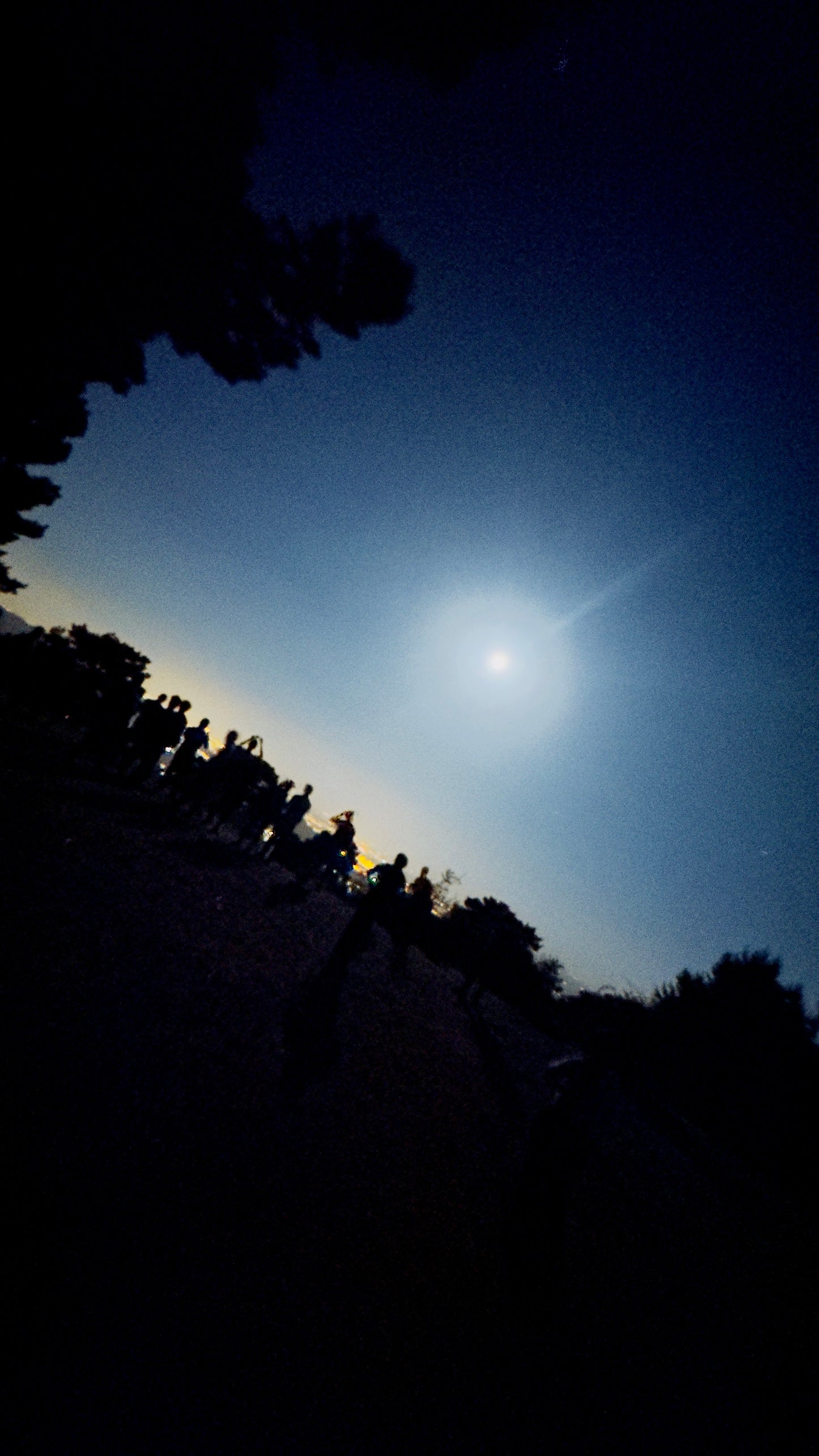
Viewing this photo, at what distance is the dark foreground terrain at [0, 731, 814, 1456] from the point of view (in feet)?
4.98

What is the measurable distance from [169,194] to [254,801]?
10049 mm

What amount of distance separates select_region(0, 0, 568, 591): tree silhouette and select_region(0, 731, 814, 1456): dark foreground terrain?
7.38 metres

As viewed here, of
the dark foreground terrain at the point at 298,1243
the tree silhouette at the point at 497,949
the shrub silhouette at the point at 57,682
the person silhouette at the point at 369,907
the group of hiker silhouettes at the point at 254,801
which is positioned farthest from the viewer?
the tree silhouette at the point at 497,949

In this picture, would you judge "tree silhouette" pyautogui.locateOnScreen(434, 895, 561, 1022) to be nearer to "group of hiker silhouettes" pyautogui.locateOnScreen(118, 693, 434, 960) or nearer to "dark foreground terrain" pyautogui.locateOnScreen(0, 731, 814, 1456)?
"group of hiker silhouettes" pyautogui.locateOnScreen(118, 693, 434, 960)

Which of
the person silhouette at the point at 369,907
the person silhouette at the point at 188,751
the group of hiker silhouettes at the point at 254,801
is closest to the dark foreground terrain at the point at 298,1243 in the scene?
the person silhouette at the point at 369,907

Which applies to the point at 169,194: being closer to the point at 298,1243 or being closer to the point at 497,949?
the point at 298,1243

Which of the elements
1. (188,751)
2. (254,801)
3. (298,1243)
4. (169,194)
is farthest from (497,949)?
(169,194)

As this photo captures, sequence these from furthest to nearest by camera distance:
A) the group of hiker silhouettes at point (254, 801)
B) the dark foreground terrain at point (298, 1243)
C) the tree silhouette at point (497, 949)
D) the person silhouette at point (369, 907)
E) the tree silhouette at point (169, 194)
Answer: the tree silhouette at point (497, 949) → the group of hiker silhouettes at point (254, 801) → the person silhouette at point (369, 907) → the tree silhouette at point (169, 194) → the dark foreground terrain at point (298, 1243)

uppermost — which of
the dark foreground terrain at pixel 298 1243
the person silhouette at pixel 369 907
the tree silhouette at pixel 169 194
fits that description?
the tree silhouette at pixel 169 194

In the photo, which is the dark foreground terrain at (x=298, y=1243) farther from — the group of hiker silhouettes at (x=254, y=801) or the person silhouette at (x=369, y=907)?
the group of hiker silhouettes at (x=254, y=801)

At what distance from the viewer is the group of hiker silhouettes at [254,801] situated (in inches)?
282

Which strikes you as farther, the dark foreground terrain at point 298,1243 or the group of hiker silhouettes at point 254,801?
the group of hiker silhouettes at point 254,801

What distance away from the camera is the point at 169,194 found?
22.2 feet

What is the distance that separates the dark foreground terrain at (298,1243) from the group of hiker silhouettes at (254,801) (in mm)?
2091
